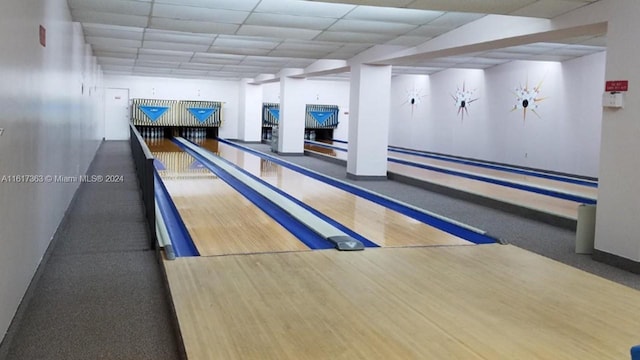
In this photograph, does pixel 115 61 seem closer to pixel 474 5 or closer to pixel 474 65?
pixel 474 65

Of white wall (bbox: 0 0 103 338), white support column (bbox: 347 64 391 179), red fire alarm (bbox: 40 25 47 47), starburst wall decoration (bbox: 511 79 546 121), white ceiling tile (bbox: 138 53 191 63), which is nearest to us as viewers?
white wall (bbox: 0 0 103 338)

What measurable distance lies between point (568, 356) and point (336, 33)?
7.19m

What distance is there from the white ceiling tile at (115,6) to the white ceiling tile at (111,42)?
3658mm

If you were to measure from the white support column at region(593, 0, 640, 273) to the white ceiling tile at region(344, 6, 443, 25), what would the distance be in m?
2.53

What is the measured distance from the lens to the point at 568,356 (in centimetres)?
313

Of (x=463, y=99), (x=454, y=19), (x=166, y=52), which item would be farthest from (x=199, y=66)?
(x=454, y=19)

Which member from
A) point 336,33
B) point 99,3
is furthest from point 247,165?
Answer: point 99,3

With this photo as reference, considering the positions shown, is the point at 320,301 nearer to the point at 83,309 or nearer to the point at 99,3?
the point at 83,309

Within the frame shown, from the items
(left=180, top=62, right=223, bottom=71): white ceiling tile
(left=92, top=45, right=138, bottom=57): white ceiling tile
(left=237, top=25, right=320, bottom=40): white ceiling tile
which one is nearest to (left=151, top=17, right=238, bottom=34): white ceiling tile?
(left=237, top=25, right=320, bottom=40): white ceiling tile

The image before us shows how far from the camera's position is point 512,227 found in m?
7.74

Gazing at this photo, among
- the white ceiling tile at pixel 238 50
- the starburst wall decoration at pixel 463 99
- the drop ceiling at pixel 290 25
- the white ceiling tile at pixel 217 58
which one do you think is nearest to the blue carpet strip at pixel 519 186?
the drop ceiling at pixel 290 25

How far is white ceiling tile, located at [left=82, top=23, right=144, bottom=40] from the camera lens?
392 inches

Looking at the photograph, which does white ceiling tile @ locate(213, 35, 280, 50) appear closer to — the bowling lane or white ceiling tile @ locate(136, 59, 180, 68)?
the bowling lane

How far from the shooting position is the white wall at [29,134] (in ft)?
11.0
